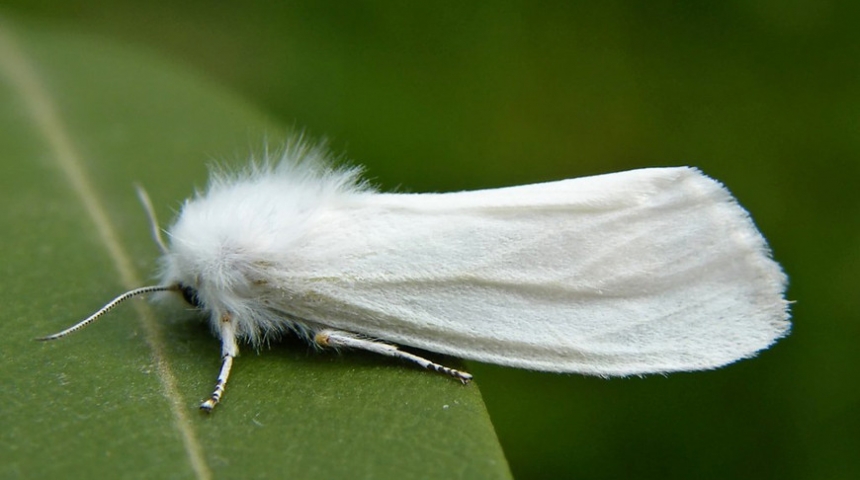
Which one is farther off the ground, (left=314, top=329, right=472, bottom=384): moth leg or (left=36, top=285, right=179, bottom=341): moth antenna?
(left=314, top=329, right=472, bottom=384): moth leg

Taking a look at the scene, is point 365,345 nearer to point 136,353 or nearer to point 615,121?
point 136,353

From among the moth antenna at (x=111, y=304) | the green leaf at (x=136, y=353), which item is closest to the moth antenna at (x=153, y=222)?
the green leaf at (x=136, y=353)

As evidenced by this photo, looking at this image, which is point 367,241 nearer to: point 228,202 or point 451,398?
point 228,202

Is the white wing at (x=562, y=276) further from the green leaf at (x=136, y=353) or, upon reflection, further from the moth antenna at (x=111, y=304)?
the moth antenna at (x=111, y=304)

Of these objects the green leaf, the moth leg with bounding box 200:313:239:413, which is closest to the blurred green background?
the green leaf

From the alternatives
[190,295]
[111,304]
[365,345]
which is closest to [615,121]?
[365,345]

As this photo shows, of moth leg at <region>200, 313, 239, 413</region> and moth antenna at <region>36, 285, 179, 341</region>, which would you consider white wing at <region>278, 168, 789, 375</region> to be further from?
moth antenna at <region>36, 285, 179, 341</region>
